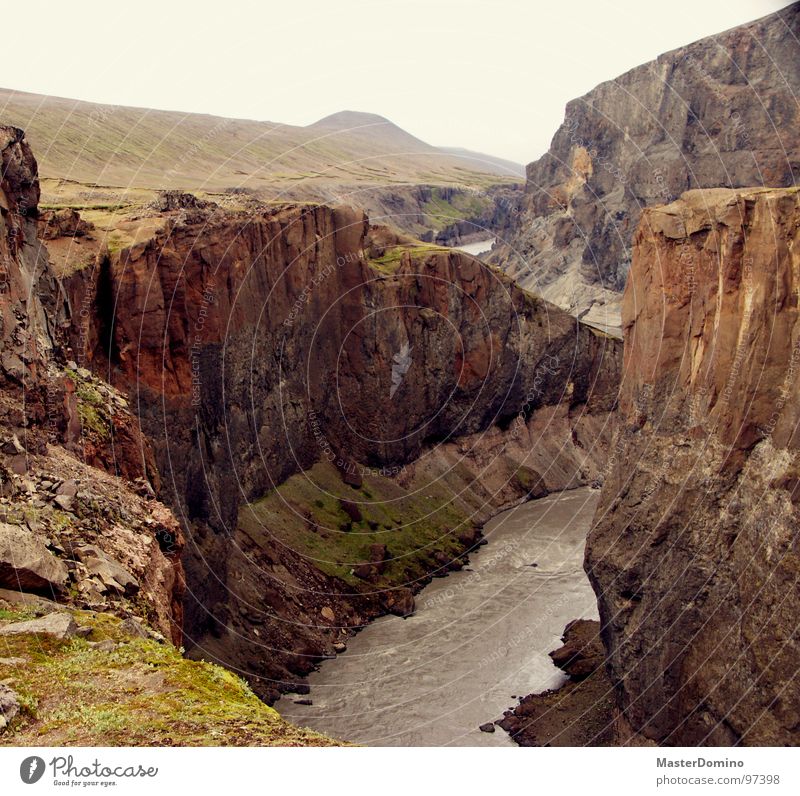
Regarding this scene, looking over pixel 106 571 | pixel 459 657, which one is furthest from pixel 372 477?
pixel 106 571

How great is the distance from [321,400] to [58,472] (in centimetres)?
7633

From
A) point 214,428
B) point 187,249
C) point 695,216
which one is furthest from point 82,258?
point 695,216

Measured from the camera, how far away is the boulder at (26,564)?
28.4 m

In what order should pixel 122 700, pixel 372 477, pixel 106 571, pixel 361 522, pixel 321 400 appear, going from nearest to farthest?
pixel 122 700, pixel 106 571, pixel 361 522, pixel 321 400, pixel 372 477

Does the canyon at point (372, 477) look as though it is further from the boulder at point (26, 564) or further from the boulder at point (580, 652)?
the boulder at point (580, 652)

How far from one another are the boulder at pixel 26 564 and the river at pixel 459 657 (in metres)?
41.5

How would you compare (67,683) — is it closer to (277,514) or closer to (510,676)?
(510,676)

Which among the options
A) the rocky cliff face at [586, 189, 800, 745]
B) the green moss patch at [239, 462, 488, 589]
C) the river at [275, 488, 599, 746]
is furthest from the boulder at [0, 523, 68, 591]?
the green moss patch at [239, 462, 488, 589]

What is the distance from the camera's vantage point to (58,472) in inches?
1389

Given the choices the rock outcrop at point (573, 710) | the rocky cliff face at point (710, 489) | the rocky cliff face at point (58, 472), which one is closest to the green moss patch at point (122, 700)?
the rocky cliff face at point (58, 472)

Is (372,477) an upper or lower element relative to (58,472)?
lower

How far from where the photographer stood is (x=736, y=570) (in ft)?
178

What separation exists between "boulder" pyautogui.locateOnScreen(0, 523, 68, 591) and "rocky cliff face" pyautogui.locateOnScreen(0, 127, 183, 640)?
0.12 ft

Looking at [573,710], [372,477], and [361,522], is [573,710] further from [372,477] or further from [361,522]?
[372,477]
